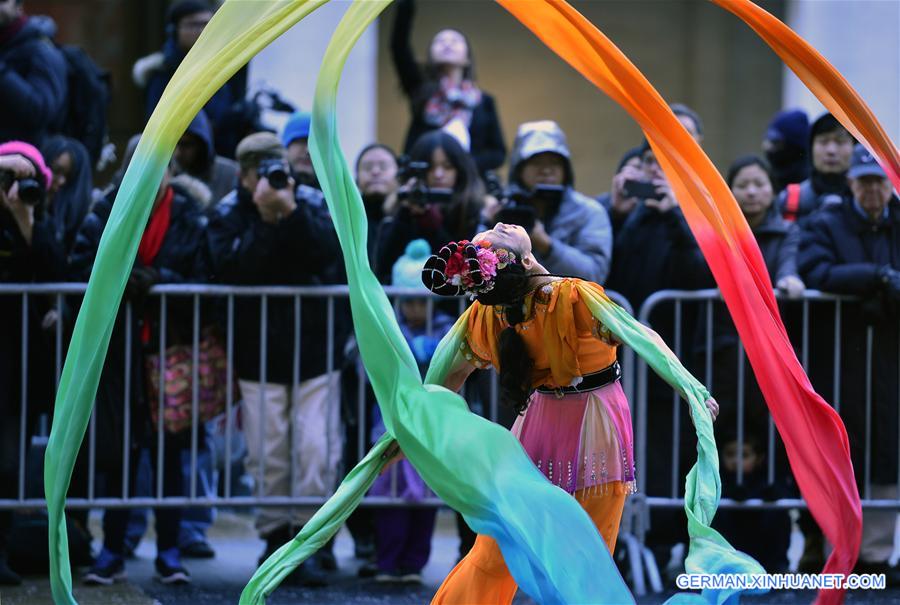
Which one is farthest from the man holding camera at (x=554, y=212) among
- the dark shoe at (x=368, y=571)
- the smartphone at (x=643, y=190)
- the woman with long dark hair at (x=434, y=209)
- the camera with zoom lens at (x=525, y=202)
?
the dark shoe at (x=368, y=571)

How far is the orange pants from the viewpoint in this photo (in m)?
6.14

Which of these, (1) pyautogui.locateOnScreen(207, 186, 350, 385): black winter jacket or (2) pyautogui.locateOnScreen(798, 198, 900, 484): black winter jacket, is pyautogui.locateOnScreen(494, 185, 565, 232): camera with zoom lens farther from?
(2) pyautogui.locateOnScreen(798, 198, 900, 484): black winter jacket

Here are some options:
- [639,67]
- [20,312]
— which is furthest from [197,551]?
[639,67]

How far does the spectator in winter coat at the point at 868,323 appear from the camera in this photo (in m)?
8.27

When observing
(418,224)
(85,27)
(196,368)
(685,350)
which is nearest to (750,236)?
(685,350)

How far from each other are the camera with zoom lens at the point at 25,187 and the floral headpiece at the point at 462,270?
2841mm

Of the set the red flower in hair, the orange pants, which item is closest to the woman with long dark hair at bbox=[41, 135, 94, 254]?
the red flower in hair

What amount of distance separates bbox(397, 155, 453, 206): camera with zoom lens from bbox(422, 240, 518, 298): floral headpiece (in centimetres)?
245

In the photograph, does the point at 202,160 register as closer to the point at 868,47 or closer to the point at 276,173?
the point at 276,173

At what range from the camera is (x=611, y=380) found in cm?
639

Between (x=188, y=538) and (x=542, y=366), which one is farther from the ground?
(x=542, y=366)

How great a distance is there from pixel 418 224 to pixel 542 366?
2422 millimetres

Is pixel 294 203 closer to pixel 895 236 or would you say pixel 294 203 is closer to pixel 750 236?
pixel 750 236

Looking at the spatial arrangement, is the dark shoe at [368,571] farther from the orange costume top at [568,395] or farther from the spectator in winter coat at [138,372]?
the orange costume top at [568,395]
